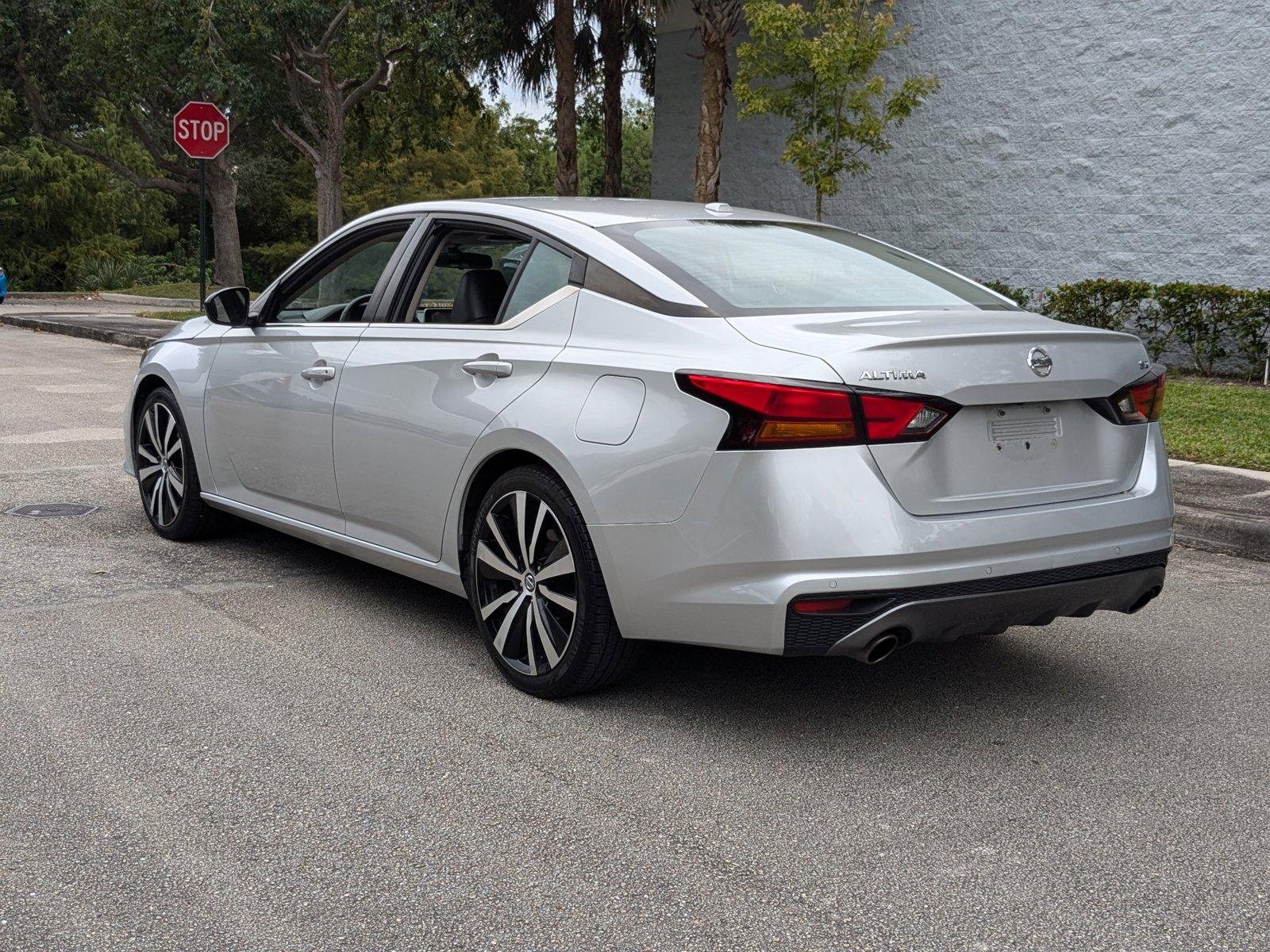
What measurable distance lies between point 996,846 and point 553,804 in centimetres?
114

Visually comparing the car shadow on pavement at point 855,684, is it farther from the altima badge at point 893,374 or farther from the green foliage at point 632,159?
the green foliage at point 632,159

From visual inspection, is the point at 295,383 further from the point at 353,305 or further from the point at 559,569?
the point at 559,569

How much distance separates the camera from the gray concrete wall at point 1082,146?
47.3 ft

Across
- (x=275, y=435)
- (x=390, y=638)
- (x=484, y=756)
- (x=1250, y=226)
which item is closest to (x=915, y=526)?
(x=484, y=756)

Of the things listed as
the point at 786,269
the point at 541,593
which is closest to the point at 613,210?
the point at 786,269

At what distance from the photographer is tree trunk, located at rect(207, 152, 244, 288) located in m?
31.0

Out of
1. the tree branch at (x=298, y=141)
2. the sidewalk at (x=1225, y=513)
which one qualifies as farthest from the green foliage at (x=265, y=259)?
the sidewalk at (x=1225, y=513)

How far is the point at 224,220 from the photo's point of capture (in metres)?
31.0

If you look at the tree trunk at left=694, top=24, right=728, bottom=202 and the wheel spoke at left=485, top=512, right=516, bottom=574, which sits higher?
the tree trunk at left=694, top=24, right=728, bottom=202

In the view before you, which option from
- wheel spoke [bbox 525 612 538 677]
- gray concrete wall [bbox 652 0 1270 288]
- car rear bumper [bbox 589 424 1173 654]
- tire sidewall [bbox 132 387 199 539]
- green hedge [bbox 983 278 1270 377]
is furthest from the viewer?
gray concrete wall [bbox 652 0 1270 288]

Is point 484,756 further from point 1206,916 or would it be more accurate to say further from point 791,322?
point 1206,916

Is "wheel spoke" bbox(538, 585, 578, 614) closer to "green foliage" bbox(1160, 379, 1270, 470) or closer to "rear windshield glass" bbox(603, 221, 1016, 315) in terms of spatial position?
"rear windshield glass" bbox(603, 221, 1016, 315)

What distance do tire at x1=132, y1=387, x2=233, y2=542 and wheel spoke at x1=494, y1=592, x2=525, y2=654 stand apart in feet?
8.27

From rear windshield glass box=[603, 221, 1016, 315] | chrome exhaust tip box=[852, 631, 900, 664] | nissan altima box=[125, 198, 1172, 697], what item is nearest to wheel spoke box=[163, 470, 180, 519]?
nissan altima box=[125, 198, 1172, 697]
